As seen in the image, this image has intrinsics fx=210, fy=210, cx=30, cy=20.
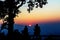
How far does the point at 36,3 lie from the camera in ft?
81.5

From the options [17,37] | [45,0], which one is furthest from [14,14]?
[17,37]

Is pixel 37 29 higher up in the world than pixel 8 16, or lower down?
lower down

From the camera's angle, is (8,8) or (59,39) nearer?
(59,39)

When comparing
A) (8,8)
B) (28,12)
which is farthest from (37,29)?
(8,8)

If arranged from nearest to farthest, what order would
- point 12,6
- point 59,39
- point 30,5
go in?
point 59,39 → point 12,6 → point 30,5

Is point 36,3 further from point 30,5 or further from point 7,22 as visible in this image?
point 7,22

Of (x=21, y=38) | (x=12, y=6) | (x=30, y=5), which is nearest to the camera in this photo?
(x=21, y=38)

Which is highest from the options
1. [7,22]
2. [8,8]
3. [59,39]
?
[8,8]

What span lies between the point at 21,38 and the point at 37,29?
8.92 metres

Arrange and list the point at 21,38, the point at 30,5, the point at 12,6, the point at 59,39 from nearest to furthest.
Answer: the point at 21,38 < the point at 59,39 < the point at 12,6 < the point at 30,5

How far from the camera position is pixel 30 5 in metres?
24.9

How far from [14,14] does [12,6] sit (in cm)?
99

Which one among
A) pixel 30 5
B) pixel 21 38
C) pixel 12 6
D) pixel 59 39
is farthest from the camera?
pixel 30 5

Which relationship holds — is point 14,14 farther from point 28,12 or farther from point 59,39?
point 59,39
